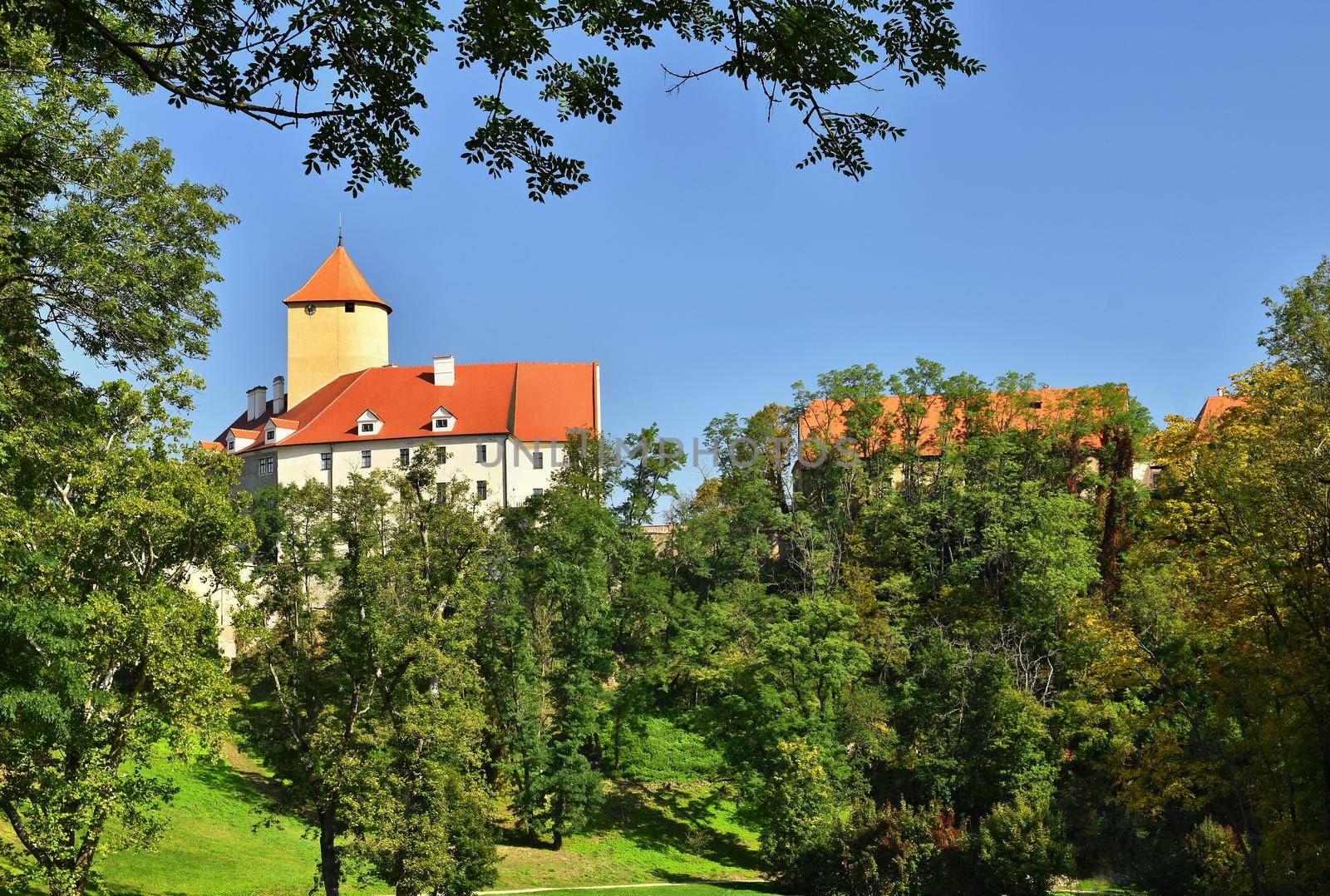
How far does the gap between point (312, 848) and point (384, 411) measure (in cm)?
2890

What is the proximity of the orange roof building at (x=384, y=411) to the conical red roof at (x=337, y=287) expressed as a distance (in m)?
0.06

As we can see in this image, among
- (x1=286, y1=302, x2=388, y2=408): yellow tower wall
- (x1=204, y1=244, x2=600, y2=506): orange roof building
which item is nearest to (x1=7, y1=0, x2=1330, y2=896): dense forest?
(x1=204, y1=244, x2=600, y2=506): orange roof building

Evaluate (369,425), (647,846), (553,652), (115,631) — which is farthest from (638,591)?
(115,631)

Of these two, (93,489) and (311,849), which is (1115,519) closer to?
(311,849)

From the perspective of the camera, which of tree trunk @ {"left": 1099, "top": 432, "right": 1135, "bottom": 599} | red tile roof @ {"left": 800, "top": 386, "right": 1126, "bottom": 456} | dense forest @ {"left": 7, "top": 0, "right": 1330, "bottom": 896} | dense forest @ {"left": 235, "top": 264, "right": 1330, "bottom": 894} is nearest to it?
dense forest @ {"left": 7, "top": 0, "right": 1330, "bottom": 896}

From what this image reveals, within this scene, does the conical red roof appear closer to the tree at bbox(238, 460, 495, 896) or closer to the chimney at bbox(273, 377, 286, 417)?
the chimney at bbox(273, 377, 286, 417)

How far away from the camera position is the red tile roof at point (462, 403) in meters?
55.4

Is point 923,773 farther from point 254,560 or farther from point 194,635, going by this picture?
point 254,560

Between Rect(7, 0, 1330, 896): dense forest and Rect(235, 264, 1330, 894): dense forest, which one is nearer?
Rect(7, 0, 1330, 896): dense forest

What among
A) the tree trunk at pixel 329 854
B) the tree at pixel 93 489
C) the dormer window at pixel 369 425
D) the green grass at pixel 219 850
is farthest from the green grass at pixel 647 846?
the dormer window at pixel 369 425

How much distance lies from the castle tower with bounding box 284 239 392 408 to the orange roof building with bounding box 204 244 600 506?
5cm

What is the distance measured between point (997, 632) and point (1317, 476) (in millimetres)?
24744

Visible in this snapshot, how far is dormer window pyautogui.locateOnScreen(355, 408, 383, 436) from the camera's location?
5538 centimetres

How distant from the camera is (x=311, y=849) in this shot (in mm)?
30922
